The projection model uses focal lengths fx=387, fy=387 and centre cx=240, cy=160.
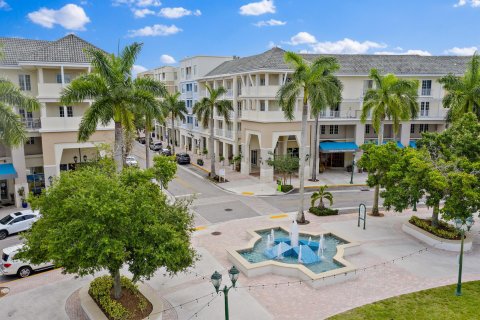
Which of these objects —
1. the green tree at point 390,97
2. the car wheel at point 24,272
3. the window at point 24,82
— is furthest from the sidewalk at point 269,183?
the car wheel at point 24,272

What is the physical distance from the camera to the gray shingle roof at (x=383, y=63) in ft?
140

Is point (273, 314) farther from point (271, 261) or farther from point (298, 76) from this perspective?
point (298, 76)

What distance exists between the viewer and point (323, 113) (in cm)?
4291

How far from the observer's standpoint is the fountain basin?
18.4 m

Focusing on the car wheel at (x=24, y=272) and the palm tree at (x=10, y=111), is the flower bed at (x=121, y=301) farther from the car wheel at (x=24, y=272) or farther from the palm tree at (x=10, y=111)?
the palm tree at (x=10, y=111)

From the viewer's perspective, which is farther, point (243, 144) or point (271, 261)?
point (243, 144)

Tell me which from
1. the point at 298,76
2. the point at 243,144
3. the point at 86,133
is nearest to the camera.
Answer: the point at 86,133

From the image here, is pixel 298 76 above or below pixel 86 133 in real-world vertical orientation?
above

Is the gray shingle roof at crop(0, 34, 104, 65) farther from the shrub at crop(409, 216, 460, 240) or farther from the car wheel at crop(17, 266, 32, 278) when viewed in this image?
the shrub at crop(409, 216, 460, 240)

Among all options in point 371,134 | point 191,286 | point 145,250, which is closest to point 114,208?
point 145,250

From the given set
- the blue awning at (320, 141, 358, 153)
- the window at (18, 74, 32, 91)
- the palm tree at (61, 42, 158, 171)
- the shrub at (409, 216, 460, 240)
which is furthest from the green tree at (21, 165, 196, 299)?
the blue awning at (320, 141, 358, 153)

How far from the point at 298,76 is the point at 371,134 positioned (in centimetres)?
2494

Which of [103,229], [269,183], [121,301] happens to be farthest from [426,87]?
[103,229]

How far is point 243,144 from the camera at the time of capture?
44000 millimetres
